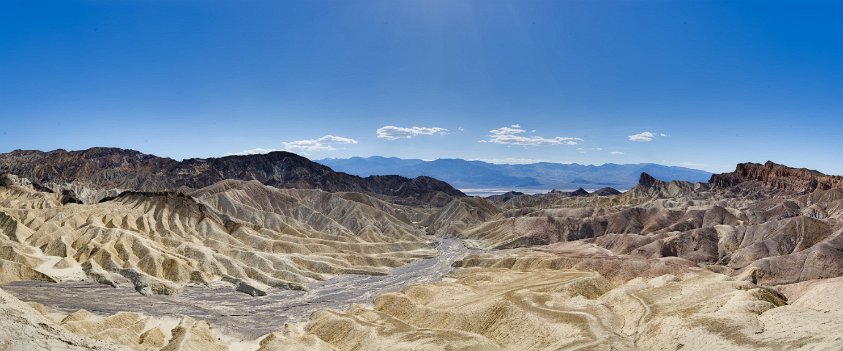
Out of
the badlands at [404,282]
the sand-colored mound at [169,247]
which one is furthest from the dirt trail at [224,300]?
the sand-colored mound at [169,247]

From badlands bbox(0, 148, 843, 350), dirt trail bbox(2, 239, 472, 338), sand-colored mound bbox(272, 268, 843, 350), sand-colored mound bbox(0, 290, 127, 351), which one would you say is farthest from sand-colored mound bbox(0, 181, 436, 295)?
sand-colored mound bbox(0, 290, 127, 351)

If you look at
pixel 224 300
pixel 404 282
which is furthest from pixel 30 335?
pixel 404 282

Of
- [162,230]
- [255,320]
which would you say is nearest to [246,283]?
[255,320]

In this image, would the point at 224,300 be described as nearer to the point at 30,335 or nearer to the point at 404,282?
the point at 404,282

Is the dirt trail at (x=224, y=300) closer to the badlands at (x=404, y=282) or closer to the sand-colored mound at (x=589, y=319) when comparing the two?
the badlands at (x=404, y=282)

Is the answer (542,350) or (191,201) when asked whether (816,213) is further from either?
(191,201)
